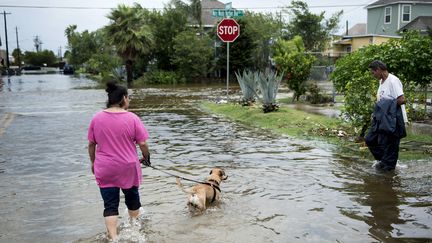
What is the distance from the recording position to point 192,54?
1535 inches

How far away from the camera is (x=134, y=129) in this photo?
4785mm

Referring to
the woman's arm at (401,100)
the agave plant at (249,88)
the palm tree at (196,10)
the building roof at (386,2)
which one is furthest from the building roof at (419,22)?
the woman's arm at (401,100)

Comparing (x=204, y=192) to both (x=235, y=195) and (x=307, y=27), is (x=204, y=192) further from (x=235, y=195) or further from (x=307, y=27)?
(x=307, y=27)

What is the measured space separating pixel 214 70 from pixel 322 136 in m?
31.2

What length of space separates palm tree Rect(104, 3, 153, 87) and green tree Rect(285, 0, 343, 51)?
52.0 ft

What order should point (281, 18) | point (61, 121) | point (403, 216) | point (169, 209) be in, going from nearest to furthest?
point (403, 216), point (169, 209), point (61, 121), point (281, 18)

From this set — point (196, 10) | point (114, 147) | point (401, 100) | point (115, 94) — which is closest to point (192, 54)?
point (196, 10)

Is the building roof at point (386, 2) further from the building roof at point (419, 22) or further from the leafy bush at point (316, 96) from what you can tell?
the leafy bush at point (316, 96)

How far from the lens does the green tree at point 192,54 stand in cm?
3906

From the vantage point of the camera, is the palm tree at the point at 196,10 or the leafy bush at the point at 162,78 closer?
the leafy bush at the point at 162,78

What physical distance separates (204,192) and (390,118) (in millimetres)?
3527

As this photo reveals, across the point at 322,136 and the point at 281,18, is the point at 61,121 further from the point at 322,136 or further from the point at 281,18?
the point at 281,18

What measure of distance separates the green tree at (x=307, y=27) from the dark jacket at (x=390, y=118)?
40528mm

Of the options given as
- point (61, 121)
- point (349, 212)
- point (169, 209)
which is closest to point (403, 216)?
point (349, 212)
